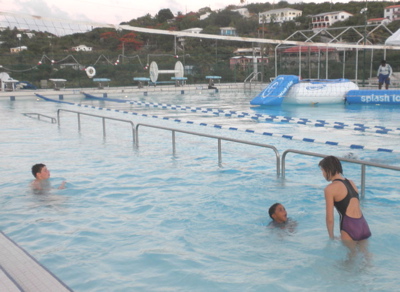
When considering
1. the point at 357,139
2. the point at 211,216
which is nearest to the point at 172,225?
the point at 211,216

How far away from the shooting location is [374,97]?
71.3 feet

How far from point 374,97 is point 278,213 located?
1734 centimetres

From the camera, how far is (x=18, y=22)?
21484 mm

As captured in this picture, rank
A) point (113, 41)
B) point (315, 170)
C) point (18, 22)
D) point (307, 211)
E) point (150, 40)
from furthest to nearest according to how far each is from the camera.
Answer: point (150, 40)
point (113, 41)
point (18, 22)
point (315, 170)
point (307, 211)

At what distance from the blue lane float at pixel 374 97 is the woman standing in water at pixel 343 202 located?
1794cm

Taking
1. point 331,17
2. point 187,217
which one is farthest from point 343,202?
point 331,17

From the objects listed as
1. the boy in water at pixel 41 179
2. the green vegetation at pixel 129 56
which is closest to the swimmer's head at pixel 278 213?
the boy in water at pixel 41 179

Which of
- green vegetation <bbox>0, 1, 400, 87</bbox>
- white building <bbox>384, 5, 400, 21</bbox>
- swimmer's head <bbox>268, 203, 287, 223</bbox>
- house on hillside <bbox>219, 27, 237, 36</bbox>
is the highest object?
white building <bbox>384, 5, 400, 21</bbox>

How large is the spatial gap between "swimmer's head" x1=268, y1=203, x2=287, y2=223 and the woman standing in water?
1.03 meters

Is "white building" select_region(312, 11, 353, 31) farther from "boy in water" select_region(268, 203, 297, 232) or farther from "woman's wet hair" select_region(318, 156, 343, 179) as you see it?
"woman's wet hair" select_region(318, 156, 343, 179)

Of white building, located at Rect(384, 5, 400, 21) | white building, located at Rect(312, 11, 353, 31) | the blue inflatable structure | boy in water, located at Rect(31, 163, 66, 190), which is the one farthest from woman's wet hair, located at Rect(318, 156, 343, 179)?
white building, located at Rect(312, 11, 353, 31)

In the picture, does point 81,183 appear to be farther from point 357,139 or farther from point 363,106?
point 363,106

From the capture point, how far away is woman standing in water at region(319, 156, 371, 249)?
4.75m

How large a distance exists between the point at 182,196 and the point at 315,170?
2.76 meters
